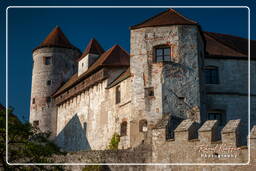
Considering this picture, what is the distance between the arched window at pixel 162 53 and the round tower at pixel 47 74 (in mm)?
20089

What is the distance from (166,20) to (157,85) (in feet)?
12.7

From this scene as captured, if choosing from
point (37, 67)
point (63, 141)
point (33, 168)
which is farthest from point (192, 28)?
point (37, 67)

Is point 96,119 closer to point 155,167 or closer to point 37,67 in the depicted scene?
point 155,167

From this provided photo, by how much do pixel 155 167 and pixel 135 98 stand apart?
4.73 m

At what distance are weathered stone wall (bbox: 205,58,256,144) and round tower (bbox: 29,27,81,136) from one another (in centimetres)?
Answer: 1946

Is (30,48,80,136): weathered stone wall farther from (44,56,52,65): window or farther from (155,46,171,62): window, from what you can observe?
(155,46,171,62): window

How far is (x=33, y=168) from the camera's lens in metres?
17.3

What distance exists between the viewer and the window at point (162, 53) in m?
26.3

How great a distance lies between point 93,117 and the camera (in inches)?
1352

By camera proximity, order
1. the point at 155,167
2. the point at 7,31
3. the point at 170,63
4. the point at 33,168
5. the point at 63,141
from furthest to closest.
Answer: the point at 63,141 < the point at 170,63 < the point at 155,167 < the point at 33,168 < the point at 7,31

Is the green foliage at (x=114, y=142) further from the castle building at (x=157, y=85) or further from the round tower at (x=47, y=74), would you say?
the round tower at (x=47, y=74)

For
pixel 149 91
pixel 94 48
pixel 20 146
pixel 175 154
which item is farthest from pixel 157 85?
pixel 94 48

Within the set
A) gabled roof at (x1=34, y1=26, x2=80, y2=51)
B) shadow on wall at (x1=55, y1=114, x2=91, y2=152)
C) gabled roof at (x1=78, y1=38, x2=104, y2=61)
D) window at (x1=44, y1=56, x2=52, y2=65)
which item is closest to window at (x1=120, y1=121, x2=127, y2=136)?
shadow on wall at (x1=55, y1=114, x2=91, y2=152)

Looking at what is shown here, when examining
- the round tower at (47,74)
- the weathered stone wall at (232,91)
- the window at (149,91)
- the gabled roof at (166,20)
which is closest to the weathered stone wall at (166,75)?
the window at (149,91)
